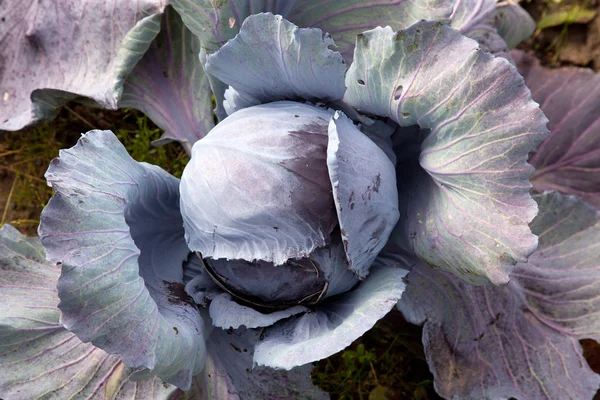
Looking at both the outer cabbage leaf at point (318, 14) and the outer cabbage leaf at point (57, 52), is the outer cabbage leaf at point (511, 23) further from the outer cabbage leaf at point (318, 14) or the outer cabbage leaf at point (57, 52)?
the outer cabbage leaf at point (57, 52)

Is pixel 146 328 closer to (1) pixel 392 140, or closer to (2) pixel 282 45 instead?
(2) pixel 282 45

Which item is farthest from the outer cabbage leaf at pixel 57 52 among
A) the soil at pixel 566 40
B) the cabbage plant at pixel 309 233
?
the soil at pixel 566 40

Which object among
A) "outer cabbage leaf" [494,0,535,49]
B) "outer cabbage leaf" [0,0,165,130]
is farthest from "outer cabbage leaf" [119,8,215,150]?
"outer cabbage leaf" [494,0,535,49]

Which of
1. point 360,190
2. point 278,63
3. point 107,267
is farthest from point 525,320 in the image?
point 107,267

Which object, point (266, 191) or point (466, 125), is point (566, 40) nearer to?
point (466, 125)

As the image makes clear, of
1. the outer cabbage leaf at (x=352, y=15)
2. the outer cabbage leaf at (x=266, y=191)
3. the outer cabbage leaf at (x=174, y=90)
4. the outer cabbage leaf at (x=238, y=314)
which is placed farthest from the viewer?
the outer cabbage leaf at (x=174, y=90)

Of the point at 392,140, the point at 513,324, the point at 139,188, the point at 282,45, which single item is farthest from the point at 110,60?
the point at 513,324

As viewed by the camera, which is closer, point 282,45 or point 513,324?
point 282,45
